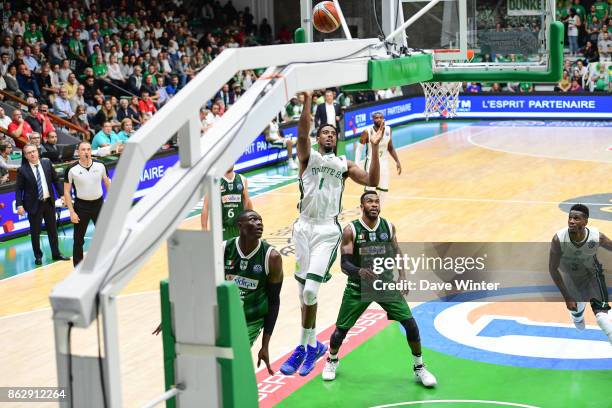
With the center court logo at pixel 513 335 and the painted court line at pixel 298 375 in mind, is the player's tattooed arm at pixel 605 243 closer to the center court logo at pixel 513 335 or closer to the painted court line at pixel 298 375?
the center court logo at pixel 513 335

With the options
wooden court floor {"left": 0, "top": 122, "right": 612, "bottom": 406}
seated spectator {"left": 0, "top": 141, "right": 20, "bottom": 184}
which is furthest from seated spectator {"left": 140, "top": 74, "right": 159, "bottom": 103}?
seated spectator {"left": 0, "top": 141, "right": 20, "bottom": 184}

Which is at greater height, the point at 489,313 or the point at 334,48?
the point at 334,48

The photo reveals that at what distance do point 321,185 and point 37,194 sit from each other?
5.87 metres

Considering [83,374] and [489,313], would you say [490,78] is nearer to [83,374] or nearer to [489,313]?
[489,313]

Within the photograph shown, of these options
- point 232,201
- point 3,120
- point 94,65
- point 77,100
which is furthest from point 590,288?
point 94,65

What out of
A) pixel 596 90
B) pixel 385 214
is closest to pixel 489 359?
pixel 385 214

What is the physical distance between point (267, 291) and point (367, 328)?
2.70m

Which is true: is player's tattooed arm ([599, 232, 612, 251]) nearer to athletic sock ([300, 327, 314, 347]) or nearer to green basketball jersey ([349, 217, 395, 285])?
green basketball jersey ([349, 217, 395, 285])

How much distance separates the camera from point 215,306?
5.23 m

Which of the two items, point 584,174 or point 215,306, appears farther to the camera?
point 584,174

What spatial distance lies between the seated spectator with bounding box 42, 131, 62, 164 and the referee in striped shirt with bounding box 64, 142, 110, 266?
4.15m

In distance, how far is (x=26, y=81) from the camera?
2161 centimetres

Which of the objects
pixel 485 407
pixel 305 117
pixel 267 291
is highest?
pixel 305 117

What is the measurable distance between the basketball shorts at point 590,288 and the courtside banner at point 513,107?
1837 cm
